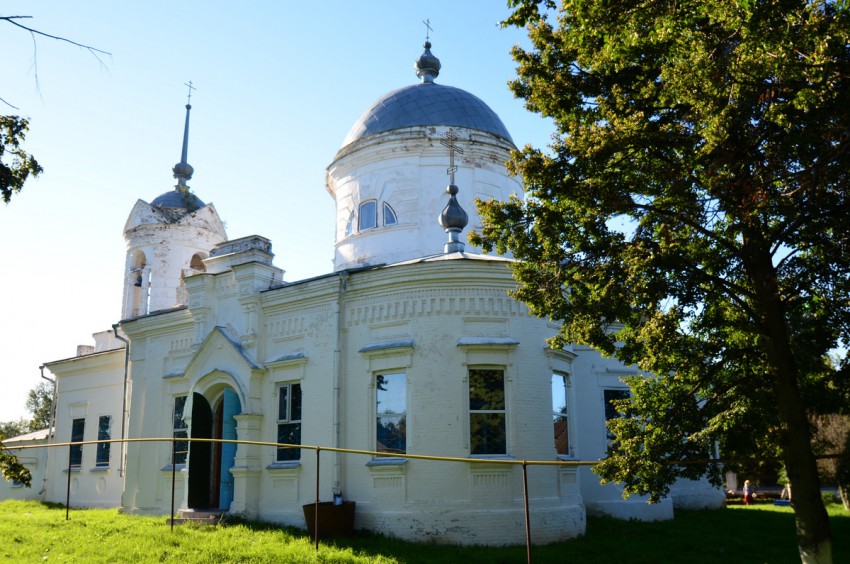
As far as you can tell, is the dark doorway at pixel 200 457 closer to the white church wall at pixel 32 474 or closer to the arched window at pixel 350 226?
the arched window at pixel 350 226

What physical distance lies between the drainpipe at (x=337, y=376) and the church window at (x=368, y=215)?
4155 millimetres

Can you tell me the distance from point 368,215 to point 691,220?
12190 millimetres

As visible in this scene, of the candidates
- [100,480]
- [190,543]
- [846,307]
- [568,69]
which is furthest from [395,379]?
[100,480]

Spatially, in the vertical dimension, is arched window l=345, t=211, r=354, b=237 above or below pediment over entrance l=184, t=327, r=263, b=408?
above

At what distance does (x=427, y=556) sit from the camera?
12.9 meters

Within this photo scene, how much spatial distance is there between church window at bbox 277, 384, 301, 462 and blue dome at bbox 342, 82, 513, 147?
7662 millimetres

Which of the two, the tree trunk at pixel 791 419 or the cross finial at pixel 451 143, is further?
the cross finial at pixel 451 143

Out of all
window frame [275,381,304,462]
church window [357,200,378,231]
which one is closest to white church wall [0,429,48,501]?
window frame [275,381,304,462]

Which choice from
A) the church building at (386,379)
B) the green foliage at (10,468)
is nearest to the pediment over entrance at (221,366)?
the church building at (386,379)

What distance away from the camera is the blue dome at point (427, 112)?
20.6m

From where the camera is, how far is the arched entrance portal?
17234mm

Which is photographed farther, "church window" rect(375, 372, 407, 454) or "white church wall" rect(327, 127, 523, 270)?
"white church wall" rect(327, 127, 523, 270)

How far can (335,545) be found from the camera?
13680 millimetres

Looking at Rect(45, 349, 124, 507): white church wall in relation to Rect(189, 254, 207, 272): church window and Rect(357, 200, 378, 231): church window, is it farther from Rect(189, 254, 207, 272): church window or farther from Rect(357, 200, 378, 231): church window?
Rect(357, 200, 378, 231): church window
